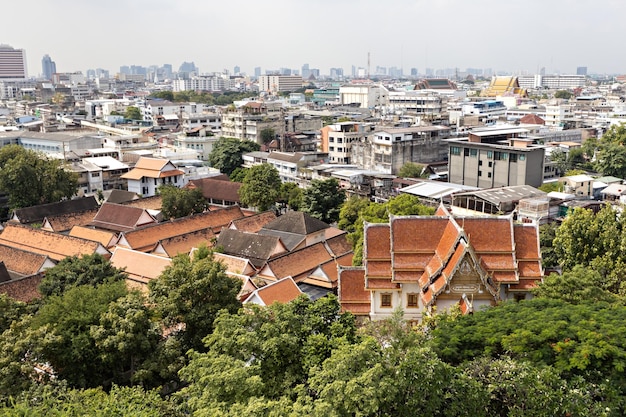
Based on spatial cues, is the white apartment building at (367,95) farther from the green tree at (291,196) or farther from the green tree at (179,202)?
the green tree at (179,202)

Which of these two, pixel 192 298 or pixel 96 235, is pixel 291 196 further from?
pixel 192 298

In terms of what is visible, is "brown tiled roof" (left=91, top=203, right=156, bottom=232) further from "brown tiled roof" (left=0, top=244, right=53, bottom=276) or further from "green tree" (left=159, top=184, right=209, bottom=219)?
"brown tiled roof" (left=0, top=244, right=53, bottom=276)

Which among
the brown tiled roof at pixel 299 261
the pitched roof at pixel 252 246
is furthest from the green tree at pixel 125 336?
the pitched roof at pixel 252 246

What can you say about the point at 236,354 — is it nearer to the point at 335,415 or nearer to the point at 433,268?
the point at 335,415

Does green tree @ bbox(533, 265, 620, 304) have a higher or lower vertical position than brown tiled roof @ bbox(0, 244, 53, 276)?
higher

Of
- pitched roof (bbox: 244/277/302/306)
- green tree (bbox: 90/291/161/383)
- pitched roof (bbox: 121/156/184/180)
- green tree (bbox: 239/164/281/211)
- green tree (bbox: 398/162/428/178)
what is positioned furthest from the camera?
green tree (bbox: 398/162/428/178)

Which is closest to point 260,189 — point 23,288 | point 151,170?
point 151,170

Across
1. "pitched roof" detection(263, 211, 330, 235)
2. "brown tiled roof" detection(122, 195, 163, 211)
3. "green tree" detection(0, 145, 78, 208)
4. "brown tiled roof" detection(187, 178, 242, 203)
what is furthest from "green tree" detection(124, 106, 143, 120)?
"pitched roof" detection(263, 211, 330, 235)
